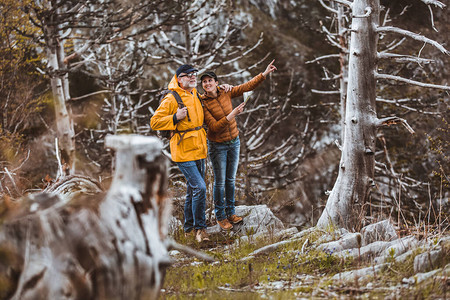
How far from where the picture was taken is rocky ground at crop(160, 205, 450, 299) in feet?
11.0

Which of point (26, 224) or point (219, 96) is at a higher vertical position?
point (219, 96)

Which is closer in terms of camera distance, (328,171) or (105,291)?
(105,291)

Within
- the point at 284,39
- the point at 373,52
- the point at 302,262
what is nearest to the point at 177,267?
the point at 302,262

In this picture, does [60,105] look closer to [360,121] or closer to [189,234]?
[189,234]

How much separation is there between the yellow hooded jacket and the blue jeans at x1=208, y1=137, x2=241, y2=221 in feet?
1.20

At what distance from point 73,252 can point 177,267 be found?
2.86 m

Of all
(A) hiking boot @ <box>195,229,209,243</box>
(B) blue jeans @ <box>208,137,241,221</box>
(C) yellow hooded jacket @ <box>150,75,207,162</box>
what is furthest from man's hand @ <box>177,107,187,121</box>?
(A) hiking boot @ <box>195,229,209,243</box>

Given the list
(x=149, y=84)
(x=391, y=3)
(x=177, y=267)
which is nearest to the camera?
(x=177, y=267)

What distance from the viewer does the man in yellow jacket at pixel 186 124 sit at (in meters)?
5.20

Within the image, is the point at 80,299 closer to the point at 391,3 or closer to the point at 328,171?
the point at 328,171

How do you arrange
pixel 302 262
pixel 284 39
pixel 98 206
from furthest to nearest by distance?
pixel 284 39 → pixel 302 262 → pixel 98 206

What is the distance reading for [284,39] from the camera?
59.0 ft

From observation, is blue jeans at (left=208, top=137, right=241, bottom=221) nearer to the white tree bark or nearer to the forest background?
the forest background

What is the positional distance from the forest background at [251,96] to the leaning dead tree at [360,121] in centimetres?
290
